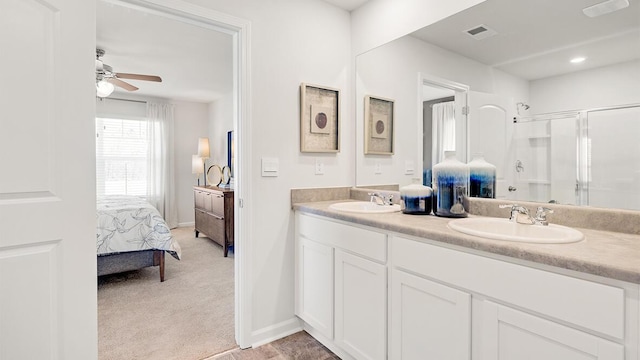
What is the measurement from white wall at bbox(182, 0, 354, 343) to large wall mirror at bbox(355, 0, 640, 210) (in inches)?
22.8

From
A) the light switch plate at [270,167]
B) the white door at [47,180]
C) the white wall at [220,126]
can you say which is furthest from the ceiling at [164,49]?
the light switch plate at [270,167]

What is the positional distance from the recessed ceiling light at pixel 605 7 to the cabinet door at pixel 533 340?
128 centimetres

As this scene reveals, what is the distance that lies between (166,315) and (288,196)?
1.36 metres

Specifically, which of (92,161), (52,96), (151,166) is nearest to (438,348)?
(92,161)

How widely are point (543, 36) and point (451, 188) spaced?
825 mm

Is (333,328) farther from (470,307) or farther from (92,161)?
(92,161)

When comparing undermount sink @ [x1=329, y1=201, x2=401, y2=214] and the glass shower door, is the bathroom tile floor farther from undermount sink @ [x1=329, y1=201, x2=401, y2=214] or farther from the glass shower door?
the glass shower door

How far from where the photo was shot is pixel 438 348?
1.32 meters

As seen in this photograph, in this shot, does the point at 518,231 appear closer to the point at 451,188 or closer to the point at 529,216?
the point at 529,216

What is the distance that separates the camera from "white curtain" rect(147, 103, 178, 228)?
5574 millimetres

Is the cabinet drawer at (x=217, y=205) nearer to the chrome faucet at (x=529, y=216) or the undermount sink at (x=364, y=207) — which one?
the undermount sink at (x=364, y=207)

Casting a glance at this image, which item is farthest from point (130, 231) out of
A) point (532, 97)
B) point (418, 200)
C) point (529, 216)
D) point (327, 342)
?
point (532, 97)

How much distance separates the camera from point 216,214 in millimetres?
4348

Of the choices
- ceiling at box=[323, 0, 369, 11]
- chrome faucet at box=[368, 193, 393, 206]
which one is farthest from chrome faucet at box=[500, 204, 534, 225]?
ceiling at box=[323, 0, 369, 11]
